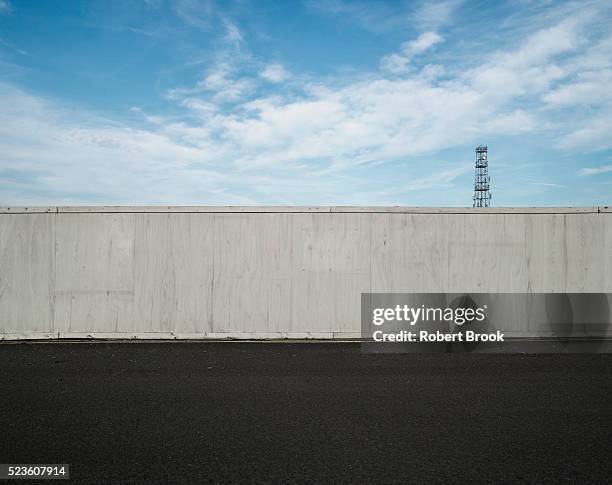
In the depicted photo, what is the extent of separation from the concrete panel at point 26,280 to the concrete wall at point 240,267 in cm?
2

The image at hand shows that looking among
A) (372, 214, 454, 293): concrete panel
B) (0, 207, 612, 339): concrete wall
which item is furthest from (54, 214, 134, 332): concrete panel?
(372, 214, 454, 293): concrete panel

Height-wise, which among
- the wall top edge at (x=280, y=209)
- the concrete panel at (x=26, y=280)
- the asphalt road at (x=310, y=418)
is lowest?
the asphalt road at (x=310, y=418)

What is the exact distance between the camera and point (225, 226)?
8719 millimetres

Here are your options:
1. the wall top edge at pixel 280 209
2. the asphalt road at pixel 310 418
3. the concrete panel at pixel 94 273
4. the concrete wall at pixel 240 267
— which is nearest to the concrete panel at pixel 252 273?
the concrete wall at pixel 240 267

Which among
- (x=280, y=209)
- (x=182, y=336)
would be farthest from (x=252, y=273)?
(x=182, y=336)

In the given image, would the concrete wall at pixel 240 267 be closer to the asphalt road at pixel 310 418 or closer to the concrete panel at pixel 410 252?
the concrete panel at pixel 410 252

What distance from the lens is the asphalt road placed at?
11.0 feet

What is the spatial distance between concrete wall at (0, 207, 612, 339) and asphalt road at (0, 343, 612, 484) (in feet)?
4.82

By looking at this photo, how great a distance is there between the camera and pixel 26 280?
8625mm

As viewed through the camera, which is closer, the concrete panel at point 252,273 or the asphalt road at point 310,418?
the asphalt road at point 310,418

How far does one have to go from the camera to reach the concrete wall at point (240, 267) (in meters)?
8.62

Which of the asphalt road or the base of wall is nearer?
the asphalt road

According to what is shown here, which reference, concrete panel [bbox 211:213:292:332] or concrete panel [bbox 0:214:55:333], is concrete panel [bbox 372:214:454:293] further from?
concrete panel [bbox 0:214:55:333]

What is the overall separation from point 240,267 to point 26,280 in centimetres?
398
